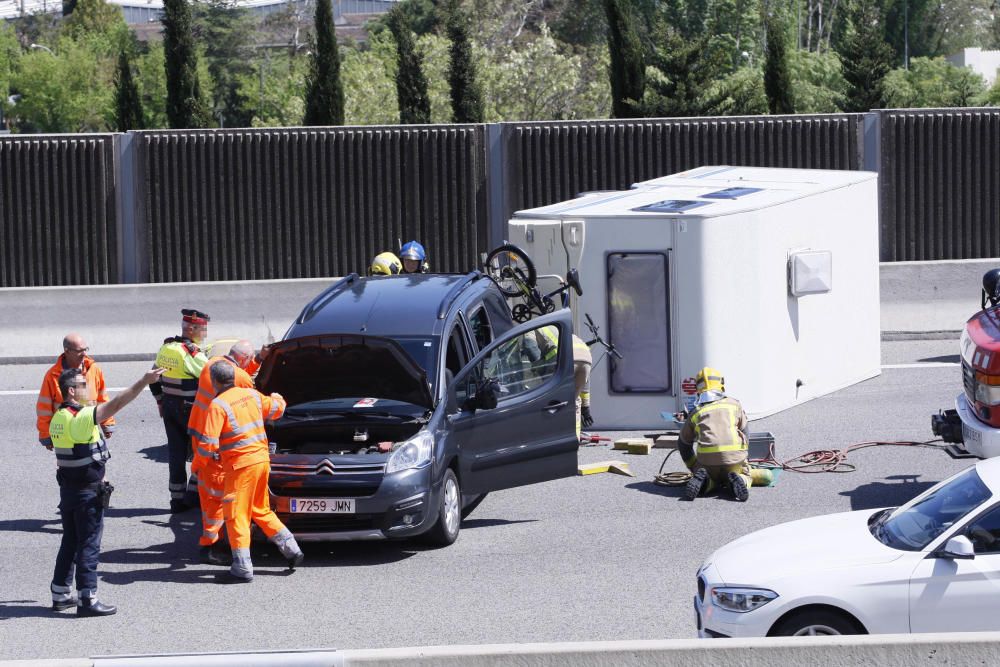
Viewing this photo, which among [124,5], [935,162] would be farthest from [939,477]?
[124,5]

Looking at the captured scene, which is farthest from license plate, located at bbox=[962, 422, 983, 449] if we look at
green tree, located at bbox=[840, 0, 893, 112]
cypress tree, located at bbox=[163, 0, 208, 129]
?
cypress tree, located at bbox=[163, 0, 208, 129]

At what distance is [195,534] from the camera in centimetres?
1124

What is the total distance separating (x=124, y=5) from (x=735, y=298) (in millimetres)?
118872

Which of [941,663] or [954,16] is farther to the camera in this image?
[954,16]

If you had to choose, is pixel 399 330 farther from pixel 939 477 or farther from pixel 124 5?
pixel 124 5

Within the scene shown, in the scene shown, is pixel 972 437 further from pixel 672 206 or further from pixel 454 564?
pixel 672 206

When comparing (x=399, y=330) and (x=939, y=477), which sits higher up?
(x=399, y=330)

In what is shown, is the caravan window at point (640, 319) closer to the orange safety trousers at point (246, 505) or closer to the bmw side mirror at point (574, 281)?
the bmw side mirror at point (574, 281)

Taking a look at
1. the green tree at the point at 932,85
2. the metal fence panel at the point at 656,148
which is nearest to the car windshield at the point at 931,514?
the metal fence panel at the point at 656,148

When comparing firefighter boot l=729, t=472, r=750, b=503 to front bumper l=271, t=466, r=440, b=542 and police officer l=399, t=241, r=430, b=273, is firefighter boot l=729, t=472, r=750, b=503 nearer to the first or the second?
front bumper l=271, t=466, r=440, b=542

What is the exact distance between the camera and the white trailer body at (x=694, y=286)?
13.9 metres

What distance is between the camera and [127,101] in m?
29.2

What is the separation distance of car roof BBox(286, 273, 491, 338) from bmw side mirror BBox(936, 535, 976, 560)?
16.3 feet

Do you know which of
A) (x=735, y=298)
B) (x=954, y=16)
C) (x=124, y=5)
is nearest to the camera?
(x=735, y=298)
